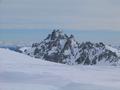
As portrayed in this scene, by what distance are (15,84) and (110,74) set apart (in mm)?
2914

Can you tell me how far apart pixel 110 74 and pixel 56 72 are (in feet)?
4.84

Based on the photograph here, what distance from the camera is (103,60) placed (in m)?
200

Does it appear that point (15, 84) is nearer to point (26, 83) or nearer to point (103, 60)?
point (26, 83)

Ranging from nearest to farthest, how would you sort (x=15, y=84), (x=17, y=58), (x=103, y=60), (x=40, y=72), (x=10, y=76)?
1. (x=15, y=84)
2. (x=10, y=76)
3. (x=40, y=72)
4. (x=17, y=58)
5. (x=103, y=60)

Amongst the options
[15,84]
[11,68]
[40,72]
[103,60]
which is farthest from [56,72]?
[103,60]

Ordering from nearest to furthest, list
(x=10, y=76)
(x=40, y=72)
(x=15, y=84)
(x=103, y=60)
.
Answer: (x=15, y=84), (x=10, y=76), (x=40, y=72), (x=103, y=60)

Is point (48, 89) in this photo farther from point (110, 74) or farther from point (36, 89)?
point (110, 74)

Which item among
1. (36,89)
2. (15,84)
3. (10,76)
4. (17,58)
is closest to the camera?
(36,89)

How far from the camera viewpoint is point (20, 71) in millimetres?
8836

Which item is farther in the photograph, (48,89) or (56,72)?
(56,72)

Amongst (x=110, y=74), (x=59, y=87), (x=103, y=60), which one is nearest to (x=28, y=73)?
(x=59, y=87)

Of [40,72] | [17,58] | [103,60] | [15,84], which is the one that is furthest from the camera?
[103,60]

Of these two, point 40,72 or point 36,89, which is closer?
point 36,89

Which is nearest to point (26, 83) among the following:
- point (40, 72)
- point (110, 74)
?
point (40, 72)
